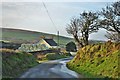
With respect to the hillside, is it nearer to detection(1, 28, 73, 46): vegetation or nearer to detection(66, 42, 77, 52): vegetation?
detection(1, 28, 73, 46): vegetation

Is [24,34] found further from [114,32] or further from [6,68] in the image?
[114,32]

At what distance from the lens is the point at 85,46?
21.7 feet

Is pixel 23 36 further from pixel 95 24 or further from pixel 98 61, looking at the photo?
pixel 98 61

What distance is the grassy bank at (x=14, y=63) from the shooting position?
596 cm

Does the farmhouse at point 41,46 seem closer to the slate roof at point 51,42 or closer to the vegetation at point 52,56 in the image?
the slate roof at point 51,42

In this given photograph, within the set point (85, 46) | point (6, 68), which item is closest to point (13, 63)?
point (6, 68)

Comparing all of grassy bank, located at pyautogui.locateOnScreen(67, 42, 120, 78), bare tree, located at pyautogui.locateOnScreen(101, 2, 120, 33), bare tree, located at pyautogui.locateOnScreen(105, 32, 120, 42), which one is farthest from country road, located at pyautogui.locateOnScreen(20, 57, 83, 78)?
bare tree, located at pyautogui.locateOnScreen(101, 2, 120, 33)

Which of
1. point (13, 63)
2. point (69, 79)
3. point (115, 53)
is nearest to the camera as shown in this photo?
point (69, 79)

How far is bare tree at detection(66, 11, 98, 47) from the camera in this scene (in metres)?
6.28

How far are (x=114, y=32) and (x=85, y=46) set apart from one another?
3.70 ft

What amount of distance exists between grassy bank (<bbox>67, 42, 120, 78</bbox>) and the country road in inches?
8.8

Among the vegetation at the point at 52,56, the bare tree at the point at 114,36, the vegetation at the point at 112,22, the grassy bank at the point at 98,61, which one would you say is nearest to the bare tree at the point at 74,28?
the grassy bank at the point at 98,61

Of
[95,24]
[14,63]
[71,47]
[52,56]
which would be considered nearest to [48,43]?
[52,56]

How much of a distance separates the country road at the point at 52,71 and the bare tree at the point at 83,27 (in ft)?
2.11
